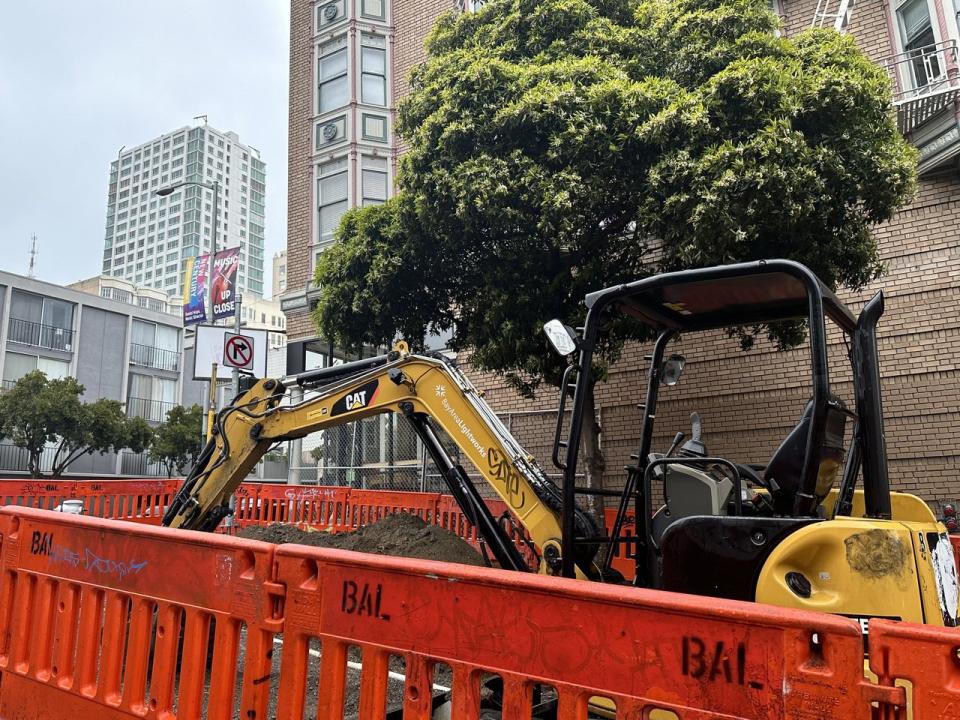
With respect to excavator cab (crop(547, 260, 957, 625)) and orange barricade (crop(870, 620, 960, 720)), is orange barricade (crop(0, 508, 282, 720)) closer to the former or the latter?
excavator cab (crop(547, 260, 957, 625))

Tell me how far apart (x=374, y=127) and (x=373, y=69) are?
2.08 m

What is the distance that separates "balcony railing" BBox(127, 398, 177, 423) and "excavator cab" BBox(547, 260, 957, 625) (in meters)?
40.1

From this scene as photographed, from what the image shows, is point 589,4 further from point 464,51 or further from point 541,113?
point 541,113

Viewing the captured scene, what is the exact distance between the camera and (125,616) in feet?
11.6

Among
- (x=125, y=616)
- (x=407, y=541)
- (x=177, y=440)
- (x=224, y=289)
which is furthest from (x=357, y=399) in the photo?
(x=177, y=440)

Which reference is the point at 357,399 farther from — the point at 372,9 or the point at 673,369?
the point at 372,9

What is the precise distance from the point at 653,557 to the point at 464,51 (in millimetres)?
8196

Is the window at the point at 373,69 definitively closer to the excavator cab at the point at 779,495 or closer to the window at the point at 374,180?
the window at the point at 374,180

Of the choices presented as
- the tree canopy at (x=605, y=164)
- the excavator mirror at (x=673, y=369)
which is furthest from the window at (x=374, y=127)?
the excavator mirror at (x=673, y=369)

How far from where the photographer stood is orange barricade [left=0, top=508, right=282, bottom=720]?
10.0ft

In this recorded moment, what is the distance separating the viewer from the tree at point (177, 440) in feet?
107

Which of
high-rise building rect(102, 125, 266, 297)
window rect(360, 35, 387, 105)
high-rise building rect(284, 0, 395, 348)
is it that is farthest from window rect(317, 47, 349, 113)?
high-rise building rect(102, 125, 266, 297)

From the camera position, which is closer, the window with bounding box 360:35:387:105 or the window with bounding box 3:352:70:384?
the window with bounding box 360:35:387:105

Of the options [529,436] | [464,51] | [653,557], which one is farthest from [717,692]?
[529,436]
